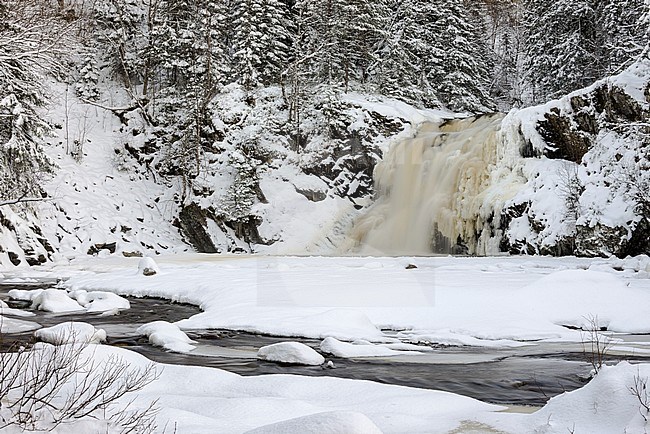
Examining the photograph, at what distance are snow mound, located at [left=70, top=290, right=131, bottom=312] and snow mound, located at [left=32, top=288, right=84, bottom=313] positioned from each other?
0.85 ft

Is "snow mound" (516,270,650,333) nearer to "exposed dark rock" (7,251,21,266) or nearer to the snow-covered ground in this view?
the snow-covered ground

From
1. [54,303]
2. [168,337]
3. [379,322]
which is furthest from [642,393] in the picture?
[54,303]

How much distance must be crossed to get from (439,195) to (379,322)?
13.9 m

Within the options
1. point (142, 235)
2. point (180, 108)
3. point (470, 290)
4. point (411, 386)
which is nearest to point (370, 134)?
point (180, 108)

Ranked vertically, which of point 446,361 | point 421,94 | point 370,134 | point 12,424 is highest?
point 421,94

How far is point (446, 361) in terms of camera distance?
6957 millimetres

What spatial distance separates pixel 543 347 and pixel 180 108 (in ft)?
75.5

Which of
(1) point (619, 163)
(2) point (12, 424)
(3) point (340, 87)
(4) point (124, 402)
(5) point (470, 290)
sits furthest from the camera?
(3) point (340, 87)

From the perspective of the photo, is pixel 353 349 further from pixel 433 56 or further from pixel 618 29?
pixel 433 56

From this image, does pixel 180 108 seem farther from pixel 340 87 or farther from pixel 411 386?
pixel 411 386

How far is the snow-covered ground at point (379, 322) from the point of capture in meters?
4.11

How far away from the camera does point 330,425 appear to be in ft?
10.9

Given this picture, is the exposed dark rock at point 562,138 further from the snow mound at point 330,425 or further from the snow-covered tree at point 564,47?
the snow mound at point 330,425

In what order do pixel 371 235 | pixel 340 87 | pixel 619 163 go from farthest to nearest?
pixel 340 87 < pixel 371 235 < pixel 619 163
